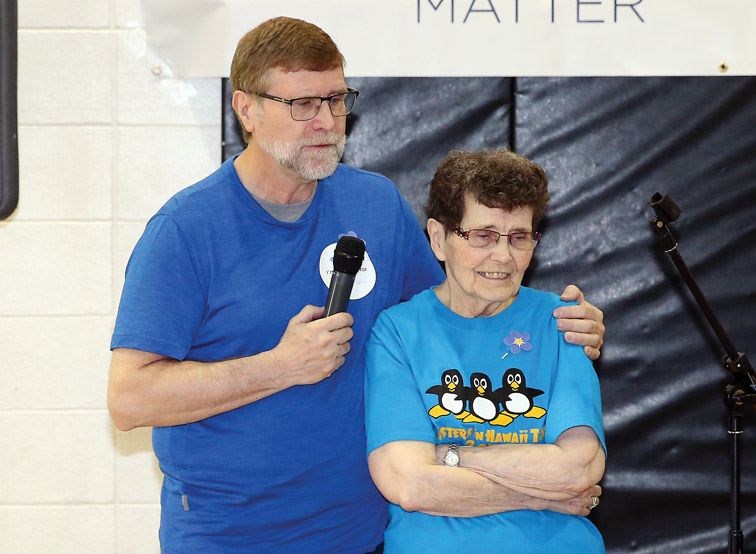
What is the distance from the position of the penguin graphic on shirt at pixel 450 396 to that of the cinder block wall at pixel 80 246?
5.31 ft

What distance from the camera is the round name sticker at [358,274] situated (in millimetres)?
1915

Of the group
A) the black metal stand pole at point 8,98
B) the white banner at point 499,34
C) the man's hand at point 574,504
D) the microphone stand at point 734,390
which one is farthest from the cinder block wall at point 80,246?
the man's hand at point 574,504

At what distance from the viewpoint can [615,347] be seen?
10.2 ft

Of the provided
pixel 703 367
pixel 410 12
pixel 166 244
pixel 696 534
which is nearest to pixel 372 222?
pixel 166 244

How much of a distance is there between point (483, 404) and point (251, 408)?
0.46m

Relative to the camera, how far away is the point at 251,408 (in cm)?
187

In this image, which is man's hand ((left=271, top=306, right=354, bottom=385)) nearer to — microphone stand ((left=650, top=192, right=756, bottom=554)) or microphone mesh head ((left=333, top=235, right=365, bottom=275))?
microphone mesh head ((left=333, top=235, right=365, bottom=275))

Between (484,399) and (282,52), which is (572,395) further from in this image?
(282,52)

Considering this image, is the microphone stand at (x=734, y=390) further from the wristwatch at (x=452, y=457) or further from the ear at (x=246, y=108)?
the ear at (x=246, y=108)

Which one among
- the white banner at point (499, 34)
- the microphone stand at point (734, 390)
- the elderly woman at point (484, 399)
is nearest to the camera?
the elderly woman at point (484, 399)

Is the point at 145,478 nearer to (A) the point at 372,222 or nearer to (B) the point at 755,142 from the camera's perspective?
(A) the point at 372,222

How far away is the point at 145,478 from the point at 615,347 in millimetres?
1628

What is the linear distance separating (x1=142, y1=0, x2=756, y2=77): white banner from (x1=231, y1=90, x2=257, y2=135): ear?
99 cm

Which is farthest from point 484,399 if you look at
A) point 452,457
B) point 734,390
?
point 734,390
